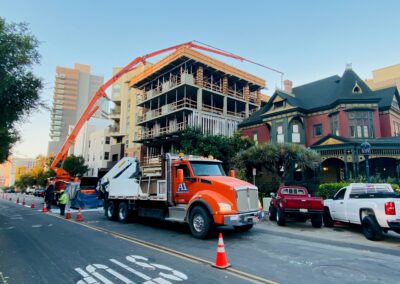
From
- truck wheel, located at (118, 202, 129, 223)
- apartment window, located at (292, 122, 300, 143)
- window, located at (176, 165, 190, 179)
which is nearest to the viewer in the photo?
window, located at (176, 165, 190, 179)

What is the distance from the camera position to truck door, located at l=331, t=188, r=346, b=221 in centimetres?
1177

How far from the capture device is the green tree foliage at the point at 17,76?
9258mm

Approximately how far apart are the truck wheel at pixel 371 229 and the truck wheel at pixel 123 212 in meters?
10.3

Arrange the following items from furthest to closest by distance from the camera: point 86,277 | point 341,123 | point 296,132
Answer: point 296,132 < point 341,123 < point 86,277

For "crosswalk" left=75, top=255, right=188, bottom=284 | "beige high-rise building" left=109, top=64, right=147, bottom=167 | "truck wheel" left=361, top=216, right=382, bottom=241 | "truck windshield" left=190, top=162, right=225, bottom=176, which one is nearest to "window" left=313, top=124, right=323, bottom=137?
"truck wheel" left=361, top=216, right=382, bottom=241

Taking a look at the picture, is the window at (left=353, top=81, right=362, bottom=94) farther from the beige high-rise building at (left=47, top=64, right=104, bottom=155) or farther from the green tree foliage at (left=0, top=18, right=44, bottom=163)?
the beige high-rise building at (left=47, top=64, right=104, bottom=155)

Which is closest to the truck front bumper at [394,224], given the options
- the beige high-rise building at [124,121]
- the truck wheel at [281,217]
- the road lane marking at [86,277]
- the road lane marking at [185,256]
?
the truck wheel at [281,217]

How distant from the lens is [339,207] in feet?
39.6

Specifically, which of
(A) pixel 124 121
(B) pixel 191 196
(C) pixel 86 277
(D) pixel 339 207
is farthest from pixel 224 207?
(A) pixel 124 121

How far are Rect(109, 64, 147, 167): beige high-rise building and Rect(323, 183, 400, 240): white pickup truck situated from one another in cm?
3483

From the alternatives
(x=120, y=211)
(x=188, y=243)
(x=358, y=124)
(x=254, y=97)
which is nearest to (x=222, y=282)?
(x=188, y=243)

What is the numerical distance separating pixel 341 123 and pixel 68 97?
5898 inches

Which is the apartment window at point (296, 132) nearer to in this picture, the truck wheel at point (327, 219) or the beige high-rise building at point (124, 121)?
the truck wheel at point (327, 219)

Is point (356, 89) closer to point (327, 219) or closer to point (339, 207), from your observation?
point (327, 219)
